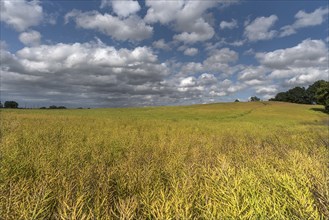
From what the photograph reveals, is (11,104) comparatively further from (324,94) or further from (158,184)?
(158,184)

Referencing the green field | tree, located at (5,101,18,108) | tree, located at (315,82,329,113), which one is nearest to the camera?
the green field

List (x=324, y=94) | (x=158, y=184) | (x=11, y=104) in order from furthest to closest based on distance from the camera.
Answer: (x=11, y=104) < (x=324, y=94) < (x=158, y=184)

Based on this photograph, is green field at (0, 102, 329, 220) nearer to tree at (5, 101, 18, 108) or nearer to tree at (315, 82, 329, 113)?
tree at (315, 82, 329, 113)

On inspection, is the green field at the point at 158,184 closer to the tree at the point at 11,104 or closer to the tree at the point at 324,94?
the tree at the point at 324,94

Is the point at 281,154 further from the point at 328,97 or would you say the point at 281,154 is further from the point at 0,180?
the point at 328,97

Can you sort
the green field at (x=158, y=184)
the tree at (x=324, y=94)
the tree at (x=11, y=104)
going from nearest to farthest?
the green field at (x=158, y=184), the tree at (x=324, y=94), the tree at (x=11, y=104)

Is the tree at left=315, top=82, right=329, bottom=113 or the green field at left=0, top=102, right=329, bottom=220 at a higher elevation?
the tree at left=315, top=82, right=329, bottom=113

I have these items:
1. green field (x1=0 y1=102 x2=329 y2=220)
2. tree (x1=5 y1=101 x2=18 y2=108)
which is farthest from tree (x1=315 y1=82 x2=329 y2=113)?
tree (x1=5 y1=101 x2=18 y2=108)

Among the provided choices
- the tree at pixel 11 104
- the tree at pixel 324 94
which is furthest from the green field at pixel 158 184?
the tree at pixel 11 104

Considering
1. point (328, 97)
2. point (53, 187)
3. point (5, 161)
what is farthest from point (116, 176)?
point (328, 97)

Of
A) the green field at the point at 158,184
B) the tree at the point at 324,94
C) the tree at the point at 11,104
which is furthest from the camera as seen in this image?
the tree at the point at 11,104

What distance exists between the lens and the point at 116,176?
19.9ft

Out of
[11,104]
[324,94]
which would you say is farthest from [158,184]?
[11,104]

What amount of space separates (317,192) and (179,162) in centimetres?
406
